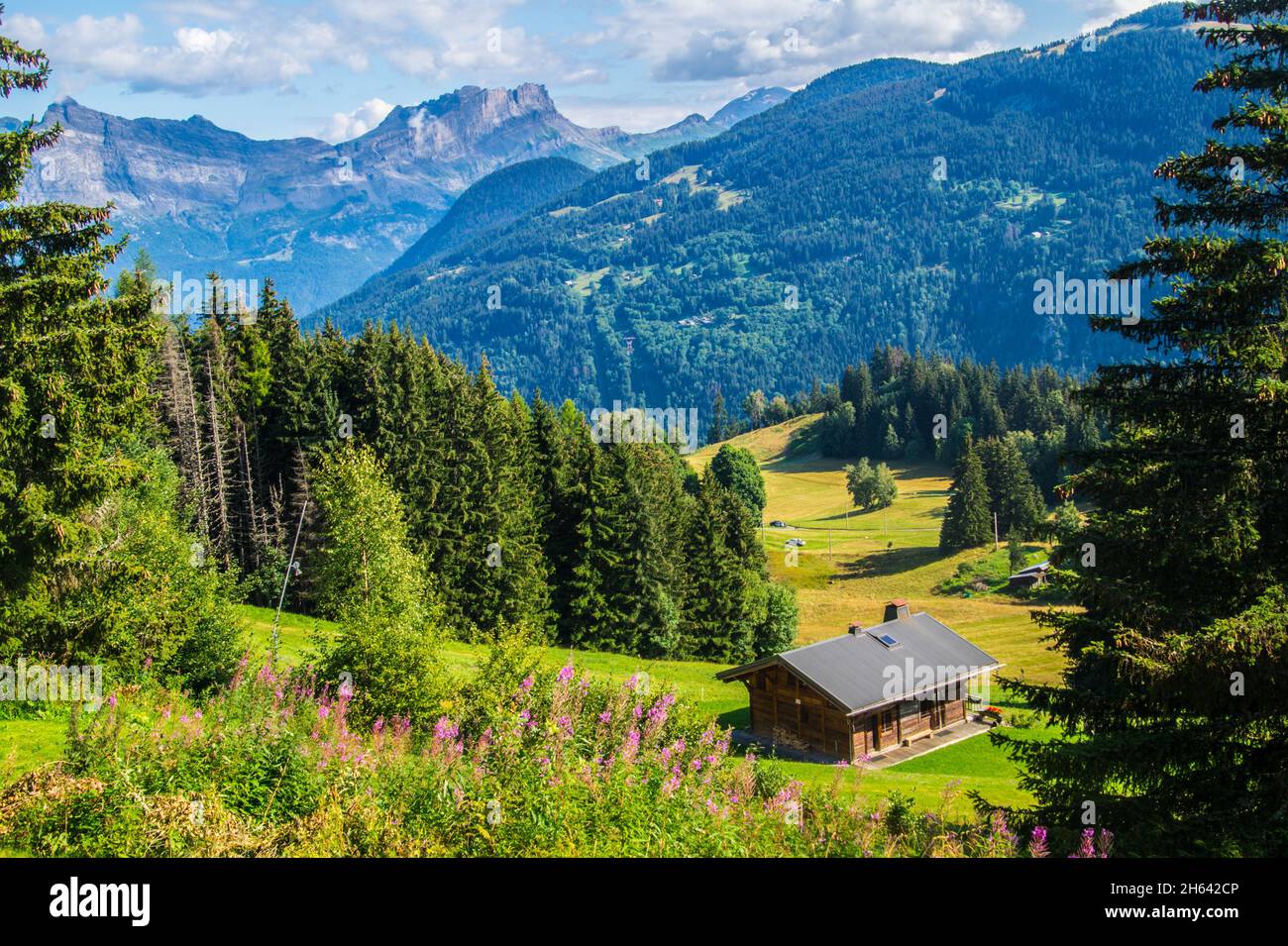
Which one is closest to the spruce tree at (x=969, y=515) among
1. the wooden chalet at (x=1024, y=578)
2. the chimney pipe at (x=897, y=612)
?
the wooden chalet at (x=1024, y=578)

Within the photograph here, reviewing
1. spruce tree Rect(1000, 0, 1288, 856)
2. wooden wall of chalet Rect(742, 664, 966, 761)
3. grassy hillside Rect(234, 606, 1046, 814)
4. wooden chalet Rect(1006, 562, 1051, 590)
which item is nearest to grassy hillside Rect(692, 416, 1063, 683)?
wooden chalet Rect(1006, 562, 1051, 590)

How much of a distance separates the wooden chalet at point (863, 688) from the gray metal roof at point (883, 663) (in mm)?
49

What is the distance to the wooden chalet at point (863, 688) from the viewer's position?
144 ft

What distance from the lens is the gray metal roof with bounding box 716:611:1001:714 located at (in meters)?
43.8

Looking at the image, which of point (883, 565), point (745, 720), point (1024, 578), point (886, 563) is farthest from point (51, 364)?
point (886, 563)

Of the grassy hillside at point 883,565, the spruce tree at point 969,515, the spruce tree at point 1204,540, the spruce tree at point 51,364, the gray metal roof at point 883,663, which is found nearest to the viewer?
the spruce tree at point 1204,540

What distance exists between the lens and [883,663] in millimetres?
46406

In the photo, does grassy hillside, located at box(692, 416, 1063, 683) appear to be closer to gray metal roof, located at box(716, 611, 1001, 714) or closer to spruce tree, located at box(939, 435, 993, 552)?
spruce tree, located at box(939, 435, 993, 552)

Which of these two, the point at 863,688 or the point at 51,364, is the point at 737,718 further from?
the point at 51,364

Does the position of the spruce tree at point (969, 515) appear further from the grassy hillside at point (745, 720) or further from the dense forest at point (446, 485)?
the grassy hillside at point (745, 720)

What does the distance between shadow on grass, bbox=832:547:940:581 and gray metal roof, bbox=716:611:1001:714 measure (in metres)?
55.6

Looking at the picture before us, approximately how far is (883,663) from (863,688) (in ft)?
9.52
